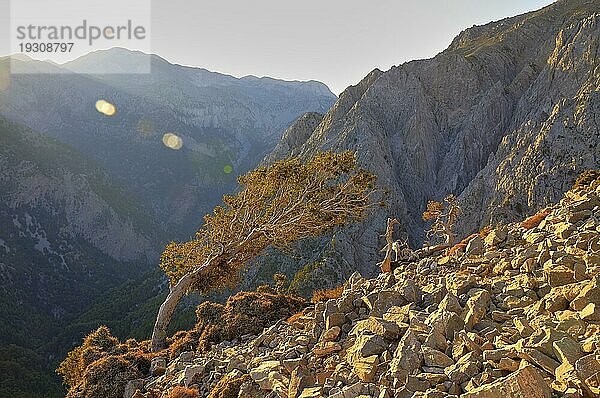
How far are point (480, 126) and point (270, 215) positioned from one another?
2297 inches

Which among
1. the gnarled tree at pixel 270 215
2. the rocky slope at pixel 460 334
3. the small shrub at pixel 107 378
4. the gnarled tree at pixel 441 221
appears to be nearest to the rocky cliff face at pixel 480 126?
the gnarled tree at pixel 441 221

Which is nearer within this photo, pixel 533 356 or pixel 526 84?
pixel 533 356

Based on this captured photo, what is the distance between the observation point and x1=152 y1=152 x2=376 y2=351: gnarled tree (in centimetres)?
2302

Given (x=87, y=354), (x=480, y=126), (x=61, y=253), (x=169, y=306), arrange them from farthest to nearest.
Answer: (x=61, y=253)
(x=480, y=126)
(x=169, y=306)
(x=87, y=354)

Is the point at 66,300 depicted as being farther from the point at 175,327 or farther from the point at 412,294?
the point at 412,294

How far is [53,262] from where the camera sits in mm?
115312

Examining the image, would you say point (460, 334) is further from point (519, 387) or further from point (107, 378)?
point (107, 378)

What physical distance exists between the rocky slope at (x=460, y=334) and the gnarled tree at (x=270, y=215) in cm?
979

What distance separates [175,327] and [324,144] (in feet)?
128

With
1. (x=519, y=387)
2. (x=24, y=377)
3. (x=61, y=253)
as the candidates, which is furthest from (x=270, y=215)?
(x=61, y=253)

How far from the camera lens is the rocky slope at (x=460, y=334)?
5.82m

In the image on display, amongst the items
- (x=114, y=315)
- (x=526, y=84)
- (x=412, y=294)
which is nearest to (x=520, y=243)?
(x=412, y=294)

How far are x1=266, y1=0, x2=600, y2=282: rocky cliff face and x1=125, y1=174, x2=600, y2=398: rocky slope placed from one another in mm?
43648

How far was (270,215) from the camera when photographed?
2373 centimetres
